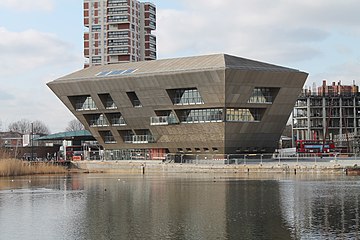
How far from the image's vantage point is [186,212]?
3594 cm

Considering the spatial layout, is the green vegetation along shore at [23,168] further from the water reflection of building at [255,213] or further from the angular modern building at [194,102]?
the water reflection of building at [255,213]

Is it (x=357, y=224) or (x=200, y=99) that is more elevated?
(x=200, y=99)

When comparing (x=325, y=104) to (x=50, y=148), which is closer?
(x=50, y=148)

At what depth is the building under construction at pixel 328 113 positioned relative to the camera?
14738 centimetres

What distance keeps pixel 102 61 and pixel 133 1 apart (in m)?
18.9

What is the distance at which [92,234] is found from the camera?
28688mm

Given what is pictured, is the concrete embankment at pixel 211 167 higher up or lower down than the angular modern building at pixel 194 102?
lower down

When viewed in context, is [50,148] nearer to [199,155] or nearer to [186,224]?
[199,155]

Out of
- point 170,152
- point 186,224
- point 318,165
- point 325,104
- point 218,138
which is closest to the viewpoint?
point 186,224

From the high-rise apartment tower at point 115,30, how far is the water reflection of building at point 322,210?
126872 mm

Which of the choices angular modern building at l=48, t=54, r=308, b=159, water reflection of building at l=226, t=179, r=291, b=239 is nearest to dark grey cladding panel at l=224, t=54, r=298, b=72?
angular modern building at l=48, t=54, r=308, b=159

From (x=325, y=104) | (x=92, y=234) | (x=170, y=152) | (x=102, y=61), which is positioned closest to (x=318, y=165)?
(x=170, y=152)

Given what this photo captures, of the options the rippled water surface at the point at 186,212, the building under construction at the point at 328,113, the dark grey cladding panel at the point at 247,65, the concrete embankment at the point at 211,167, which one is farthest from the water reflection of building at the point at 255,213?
the building under construction at the point at 328,113

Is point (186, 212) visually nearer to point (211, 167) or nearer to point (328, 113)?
point (211, 167)
